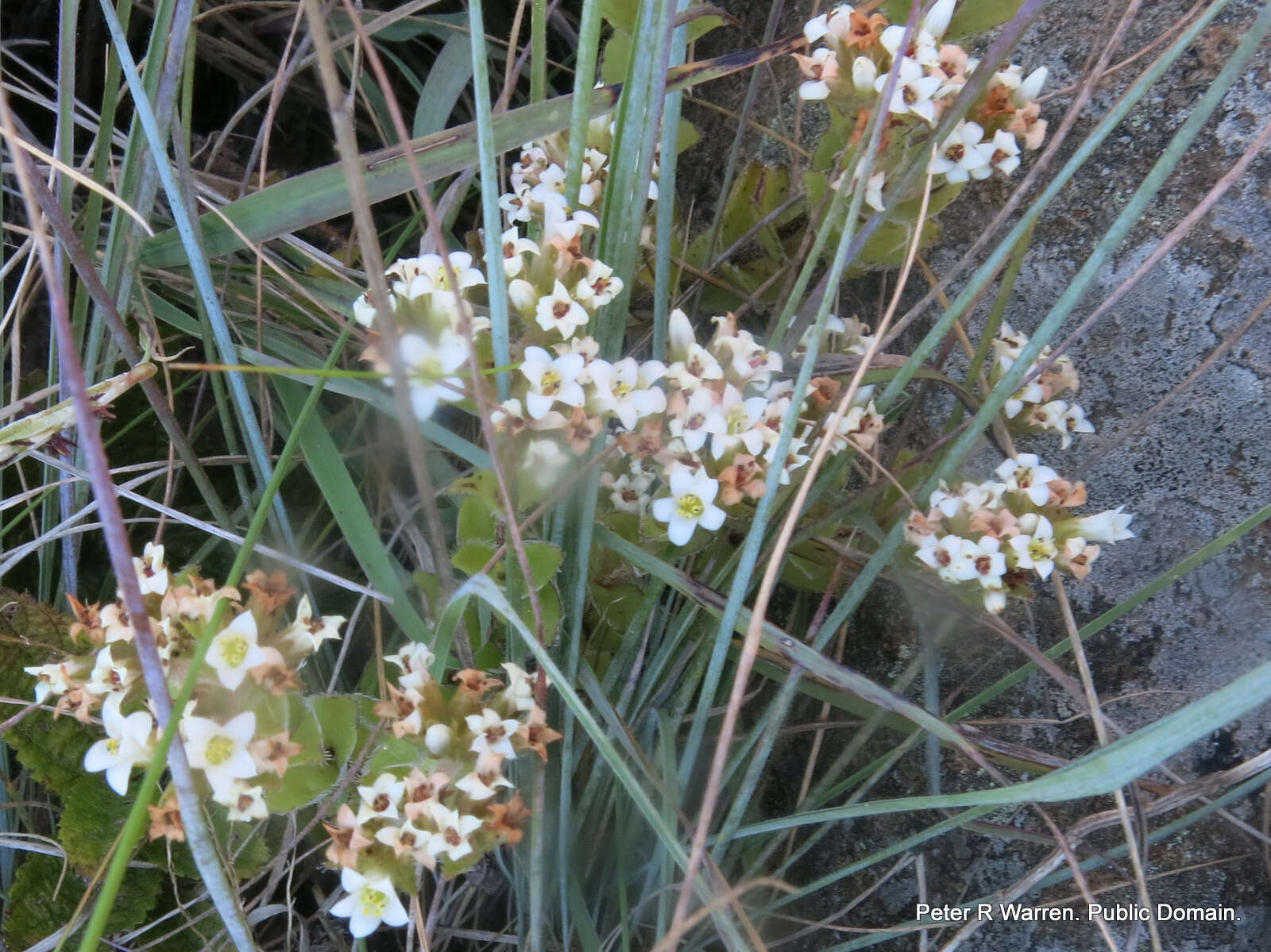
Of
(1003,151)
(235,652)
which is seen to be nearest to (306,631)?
(235,652)

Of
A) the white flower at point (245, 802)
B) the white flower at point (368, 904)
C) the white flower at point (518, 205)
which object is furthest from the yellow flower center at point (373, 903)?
the white flower at point (518, 205)

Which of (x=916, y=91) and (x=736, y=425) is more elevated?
(x=916, y=91)

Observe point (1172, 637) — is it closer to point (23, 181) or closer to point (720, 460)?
point (720, 460)

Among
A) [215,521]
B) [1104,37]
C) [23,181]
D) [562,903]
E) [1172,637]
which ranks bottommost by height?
[562,903]

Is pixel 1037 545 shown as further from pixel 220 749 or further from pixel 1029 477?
pixel 220 749

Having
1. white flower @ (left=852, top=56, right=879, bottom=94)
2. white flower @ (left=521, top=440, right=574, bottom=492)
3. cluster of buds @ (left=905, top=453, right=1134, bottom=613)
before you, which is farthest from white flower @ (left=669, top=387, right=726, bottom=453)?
white flower @ (left=852, top=56, right=879, bottom=94)

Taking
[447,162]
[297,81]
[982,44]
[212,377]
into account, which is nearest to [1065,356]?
[982,44]

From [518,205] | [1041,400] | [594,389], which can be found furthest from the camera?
[518,205]
